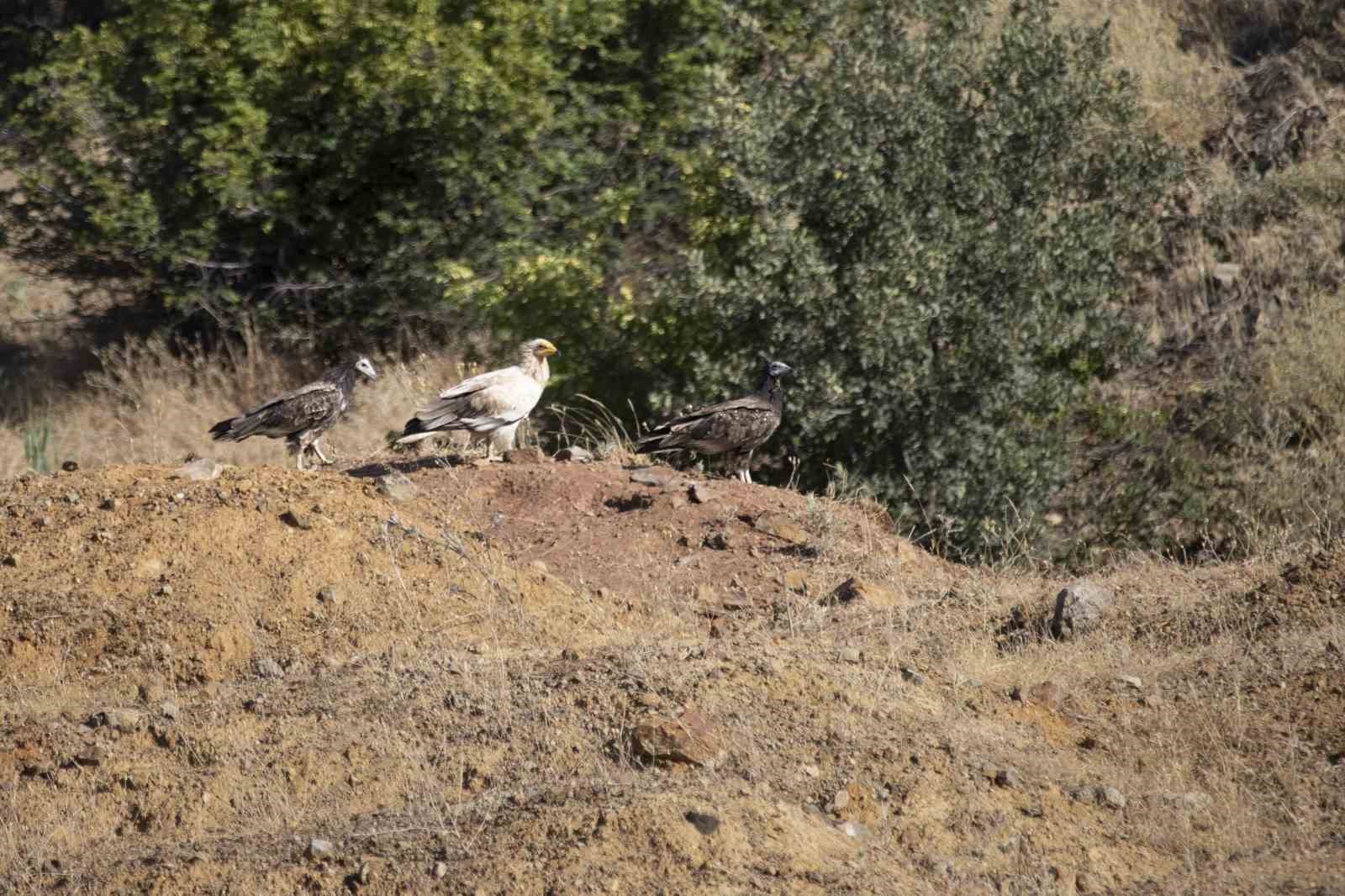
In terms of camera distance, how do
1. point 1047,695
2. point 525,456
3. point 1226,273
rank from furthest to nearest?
1. point 1226,273
2. point 525,456
3. point 1047,695

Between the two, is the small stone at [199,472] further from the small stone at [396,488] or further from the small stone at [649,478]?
the small stone at [649,478]

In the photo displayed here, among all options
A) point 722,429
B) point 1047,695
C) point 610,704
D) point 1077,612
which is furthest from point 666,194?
point 610,704

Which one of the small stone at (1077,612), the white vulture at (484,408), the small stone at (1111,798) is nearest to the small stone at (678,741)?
the small stone at (1111,798)

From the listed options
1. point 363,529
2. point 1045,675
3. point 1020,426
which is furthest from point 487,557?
point 1020,426

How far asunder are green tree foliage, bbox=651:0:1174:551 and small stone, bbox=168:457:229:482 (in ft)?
14.4

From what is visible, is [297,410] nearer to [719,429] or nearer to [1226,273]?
[719,429]

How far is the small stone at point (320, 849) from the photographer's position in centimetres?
569

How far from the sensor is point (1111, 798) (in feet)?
20.3

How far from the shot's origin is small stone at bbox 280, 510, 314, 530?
331 inches

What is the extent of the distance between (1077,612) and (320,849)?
4.19m

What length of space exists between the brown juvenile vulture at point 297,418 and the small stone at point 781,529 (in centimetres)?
307

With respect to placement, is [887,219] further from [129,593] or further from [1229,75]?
[1229,75]

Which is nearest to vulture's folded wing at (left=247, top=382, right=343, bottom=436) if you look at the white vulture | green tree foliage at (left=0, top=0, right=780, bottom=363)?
the white vulture

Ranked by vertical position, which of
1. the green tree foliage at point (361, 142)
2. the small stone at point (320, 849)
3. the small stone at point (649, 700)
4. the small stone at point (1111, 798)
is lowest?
the green tree foliage at point (361, 142)
